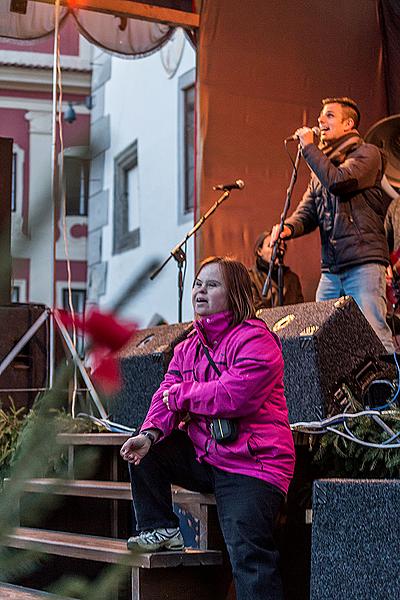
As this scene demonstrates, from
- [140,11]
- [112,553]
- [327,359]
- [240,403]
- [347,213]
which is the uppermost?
[140,11]

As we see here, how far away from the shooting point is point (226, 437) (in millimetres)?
2949

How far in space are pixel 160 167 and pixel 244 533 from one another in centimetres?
857

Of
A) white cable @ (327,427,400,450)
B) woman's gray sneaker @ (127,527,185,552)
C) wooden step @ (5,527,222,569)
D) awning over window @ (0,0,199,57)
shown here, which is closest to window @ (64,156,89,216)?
wooden step @ (5,527,222,569)

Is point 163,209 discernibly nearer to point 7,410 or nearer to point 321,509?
point 7,410

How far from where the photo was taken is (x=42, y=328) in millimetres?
5184

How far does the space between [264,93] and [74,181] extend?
20.1 feet

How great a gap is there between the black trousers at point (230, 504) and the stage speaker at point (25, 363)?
5.93ft

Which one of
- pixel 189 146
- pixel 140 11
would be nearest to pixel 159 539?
pixel 140 11

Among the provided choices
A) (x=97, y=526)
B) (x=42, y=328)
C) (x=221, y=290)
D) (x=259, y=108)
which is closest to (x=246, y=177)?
(x=259, y=108)

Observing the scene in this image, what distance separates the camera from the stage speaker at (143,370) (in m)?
4.21

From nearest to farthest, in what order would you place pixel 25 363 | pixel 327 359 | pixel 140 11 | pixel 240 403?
pixel 240 403, pixel 327 359, pixel 25 363, pixel 140 11

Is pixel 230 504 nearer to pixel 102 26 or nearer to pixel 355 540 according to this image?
pixel 355 540

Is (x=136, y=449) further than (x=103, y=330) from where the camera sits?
Yes

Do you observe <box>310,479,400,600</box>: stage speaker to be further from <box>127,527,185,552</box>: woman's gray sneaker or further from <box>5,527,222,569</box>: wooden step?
<box>127,527,185,552</box>: woman's gray sneaker
